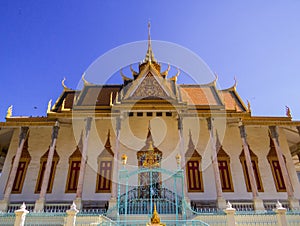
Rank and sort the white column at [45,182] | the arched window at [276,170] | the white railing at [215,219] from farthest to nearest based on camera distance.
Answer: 1. the arched window at [276,170]
2. the white column at [45,182]
3. the white railing at [215,219]

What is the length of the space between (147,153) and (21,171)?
6.00m

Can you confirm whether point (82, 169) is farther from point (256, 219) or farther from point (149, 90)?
point (256, 219)

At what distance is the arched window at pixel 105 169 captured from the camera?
43.3 ft

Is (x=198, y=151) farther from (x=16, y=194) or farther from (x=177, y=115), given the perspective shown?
(x=16, y=194)

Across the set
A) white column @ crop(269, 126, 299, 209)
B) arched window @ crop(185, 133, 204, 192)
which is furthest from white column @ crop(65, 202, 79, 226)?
white column @ crop(269, 126, 299, 209)

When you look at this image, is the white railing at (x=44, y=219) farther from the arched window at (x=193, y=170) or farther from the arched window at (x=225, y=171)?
the arched window at (x=225, y=171)

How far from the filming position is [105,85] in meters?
16.8

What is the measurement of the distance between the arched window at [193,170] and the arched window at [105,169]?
363 centimetres

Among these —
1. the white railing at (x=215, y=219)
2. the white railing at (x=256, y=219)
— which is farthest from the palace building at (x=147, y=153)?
the white railing at (x=256, y=219)

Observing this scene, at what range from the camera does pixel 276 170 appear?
13867 mm

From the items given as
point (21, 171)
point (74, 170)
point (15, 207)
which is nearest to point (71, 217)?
point (15, 207)

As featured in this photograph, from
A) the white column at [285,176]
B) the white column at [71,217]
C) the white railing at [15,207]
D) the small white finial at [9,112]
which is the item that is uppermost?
the small white finial at [9,112]

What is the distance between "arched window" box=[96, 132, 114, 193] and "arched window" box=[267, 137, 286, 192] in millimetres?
7689

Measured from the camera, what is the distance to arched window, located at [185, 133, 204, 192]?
13272 mm
